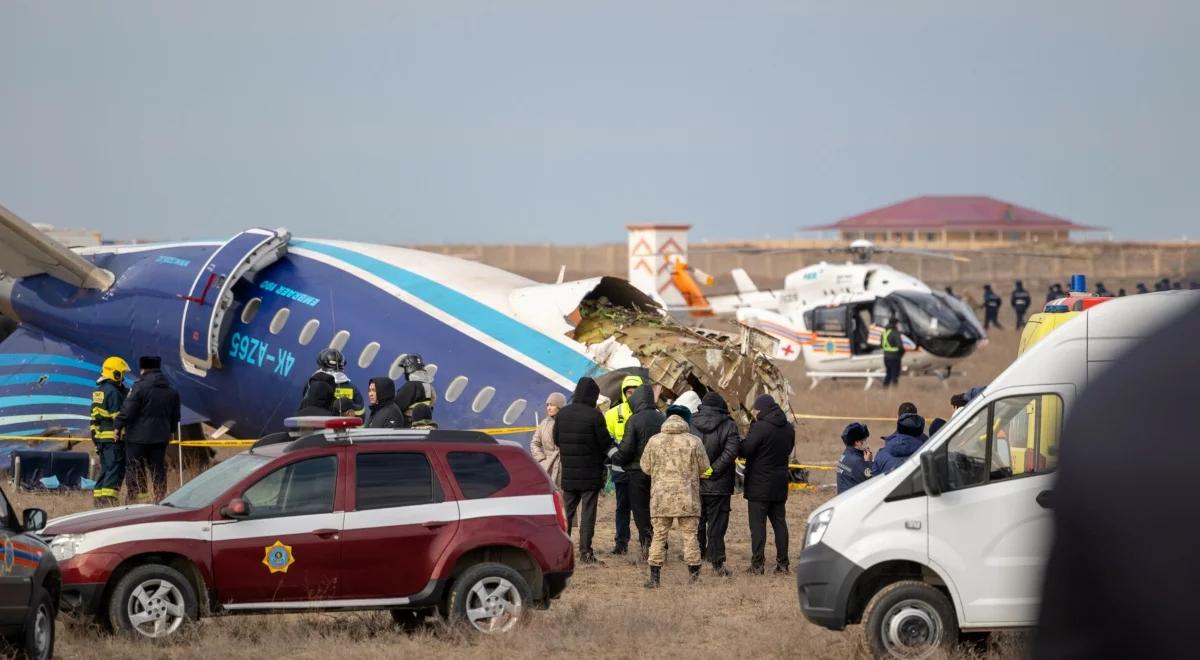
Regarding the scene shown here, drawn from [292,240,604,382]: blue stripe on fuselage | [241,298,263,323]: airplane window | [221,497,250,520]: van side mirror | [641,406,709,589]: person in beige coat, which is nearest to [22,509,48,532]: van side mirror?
[221,497,250,520]: van side mirror

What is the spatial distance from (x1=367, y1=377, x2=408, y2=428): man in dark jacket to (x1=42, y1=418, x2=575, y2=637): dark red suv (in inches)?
160

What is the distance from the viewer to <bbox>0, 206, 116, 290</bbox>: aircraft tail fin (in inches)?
842

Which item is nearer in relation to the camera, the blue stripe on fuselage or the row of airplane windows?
the row of airplane windows

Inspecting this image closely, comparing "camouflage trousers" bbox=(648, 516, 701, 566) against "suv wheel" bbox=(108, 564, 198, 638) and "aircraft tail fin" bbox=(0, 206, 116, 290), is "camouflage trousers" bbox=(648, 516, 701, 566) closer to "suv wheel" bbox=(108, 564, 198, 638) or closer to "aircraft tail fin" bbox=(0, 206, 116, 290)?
"suv wheel" bbox=(108, 564, 198, 638)

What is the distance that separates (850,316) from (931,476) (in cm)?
2727

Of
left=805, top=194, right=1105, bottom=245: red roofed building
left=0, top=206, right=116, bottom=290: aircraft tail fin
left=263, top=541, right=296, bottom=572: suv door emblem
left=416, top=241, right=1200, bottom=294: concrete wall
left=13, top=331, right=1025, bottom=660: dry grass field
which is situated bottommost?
left=13, top=331, right=1025, bottom=660: dry grass field

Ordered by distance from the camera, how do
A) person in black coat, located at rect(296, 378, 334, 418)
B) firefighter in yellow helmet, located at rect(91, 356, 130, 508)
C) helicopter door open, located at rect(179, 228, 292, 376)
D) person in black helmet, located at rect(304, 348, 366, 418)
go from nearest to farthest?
person in black coat, located at rect(296, 378, 334, 418) < firefighter in yellow helmet, located at rect(91, 356, 130, 508) < person in black helmet, located at rect(304, 348, 366, 418) < helicopter door open, located at rect(179, 228, 292, 376)

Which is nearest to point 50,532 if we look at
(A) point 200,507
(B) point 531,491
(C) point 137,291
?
(A) point 200,507

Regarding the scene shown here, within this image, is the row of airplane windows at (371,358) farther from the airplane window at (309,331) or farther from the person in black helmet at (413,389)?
the person in black helmet at (413,389)

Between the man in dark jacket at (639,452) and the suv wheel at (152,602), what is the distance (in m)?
5.62

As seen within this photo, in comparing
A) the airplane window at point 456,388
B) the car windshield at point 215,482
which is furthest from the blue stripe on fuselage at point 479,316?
the car windshield at point 215,482

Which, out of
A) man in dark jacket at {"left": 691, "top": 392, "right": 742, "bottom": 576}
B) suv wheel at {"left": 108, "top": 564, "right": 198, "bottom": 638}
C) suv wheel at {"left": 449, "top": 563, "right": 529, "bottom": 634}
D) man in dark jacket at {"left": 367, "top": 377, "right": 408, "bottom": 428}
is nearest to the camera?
suv wheel at {"left": 108, "top": 564, "right": 198, "bottom": 638}

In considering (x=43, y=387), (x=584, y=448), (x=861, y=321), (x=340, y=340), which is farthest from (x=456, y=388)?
(x=861, y=321)

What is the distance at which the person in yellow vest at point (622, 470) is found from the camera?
54.2 ft
